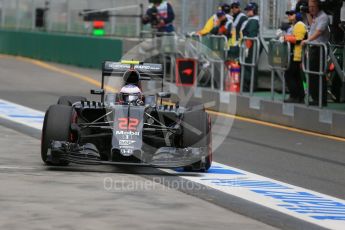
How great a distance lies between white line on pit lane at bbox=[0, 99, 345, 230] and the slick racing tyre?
124 millimetres

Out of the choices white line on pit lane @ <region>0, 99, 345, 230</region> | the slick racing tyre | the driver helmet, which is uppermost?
the driver helmet

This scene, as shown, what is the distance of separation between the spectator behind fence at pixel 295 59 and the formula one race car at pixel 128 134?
21.9 ft

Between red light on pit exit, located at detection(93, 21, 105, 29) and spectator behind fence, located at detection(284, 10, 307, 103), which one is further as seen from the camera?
red light on pit exit, located at detection(93, 21, 105, 29)

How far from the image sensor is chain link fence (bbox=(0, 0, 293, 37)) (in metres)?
21.1

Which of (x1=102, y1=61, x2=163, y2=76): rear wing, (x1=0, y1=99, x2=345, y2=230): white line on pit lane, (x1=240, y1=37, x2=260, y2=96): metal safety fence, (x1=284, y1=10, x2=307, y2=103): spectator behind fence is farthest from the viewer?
(x1=240, y1=37, x2=260, y2=96): metal safety fence

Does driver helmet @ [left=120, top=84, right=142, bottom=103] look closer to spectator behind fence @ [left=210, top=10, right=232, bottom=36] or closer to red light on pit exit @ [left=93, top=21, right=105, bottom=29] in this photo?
spectator behind fence @ [left=210, top=10, right=232, bottom=36]

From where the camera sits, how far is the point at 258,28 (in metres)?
21.1

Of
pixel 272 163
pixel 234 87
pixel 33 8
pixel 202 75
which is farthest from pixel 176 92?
pixel 33 8


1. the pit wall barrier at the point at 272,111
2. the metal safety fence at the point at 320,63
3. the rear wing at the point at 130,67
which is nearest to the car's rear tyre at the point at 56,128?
the rear wing at the point at 130,67

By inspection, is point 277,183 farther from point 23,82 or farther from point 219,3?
point 23,82

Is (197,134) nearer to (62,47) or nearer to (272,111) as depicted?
(272,111)

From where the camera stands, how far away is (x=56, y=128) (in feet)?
37.9

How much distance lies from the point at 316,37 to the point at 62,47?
1940cm

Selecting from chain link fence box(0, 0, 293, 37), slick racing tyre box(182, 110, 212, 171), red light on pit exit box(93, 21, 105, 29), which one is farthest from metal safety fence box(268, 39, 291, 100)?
red light on pit exit box(93, 21, 105, 29)
